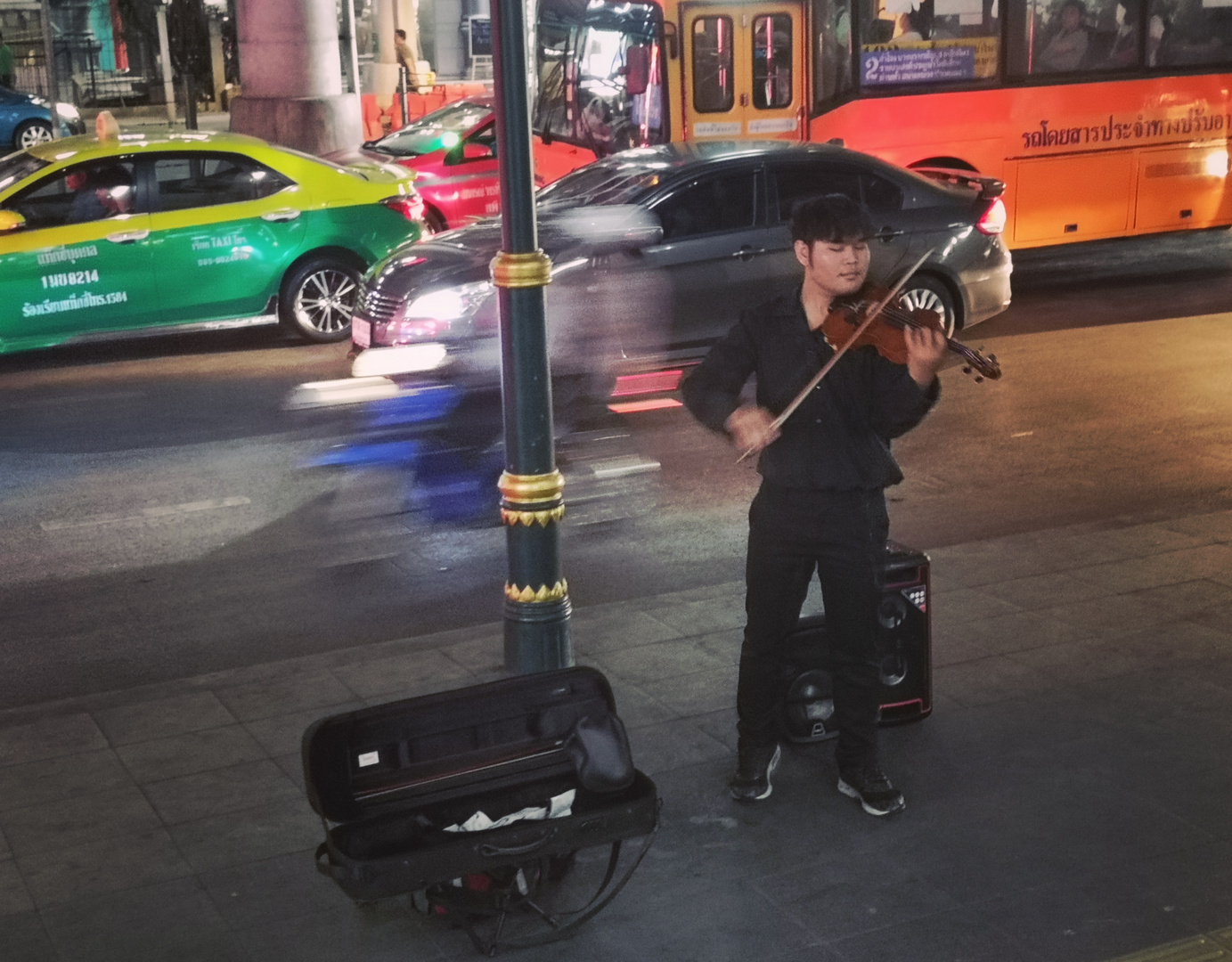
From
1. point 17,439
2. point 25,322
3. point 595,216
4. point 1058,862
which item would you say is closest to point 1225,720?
point 1058,862

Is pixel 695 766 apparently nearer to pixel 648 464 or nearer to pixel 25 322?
pixel 648 464

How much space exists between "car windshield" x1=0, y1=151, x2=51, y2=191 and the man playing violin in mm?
9242

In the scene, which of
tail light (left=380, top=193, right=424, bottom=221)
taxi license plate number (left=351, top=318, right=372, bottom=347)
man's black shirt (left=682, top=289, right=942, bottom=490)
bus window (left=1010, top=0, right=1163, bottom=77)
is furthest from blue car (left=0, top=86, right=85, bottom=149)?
man's black shirt (left=682, top=289, right=942, bottom=490)

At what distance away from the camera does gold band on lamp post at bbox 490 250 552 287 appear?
17.8 feet

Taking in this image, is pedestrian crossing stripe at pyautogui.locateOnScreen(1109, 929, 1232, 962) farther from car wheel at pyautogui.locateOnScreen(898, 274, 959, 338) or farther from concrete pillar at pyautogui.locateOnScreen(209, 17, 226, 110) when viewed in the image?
concrete pillar at pyautogui.locateOnScreen(209, 17, 226, 110)

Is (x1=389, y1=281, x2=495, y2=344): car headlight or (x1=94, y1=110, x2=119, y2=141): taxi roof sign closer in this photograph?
(x1=389, y1=281, x2=495, y2=344): car headlight

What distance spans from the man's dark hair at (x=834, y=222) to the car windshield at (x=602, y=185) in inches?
254

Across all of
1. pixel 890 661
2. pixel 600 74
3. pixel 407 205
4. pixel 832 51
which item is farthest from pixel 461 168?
pixel 890 661

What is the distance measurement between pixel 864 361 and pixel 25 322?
9288 mm

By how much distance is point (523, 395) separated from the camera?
5.55 m

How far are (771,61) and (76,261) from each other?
22.0ft

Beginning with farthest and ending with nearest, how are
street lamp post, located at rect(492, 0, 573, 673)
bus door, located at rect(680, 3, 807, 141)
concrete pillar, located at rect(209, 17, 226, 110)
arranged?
1. concrete pillar, located at rect(209, 17, 226, 110)
2. bus door, located at rect(680, 3, 807, 141)
3. street lamp post, located at rect(492, 0, 573, 673)

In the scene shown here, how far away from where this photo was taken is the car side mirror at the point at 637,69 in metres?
15.0

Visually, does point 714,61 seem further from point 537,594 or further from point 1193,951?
point 1193,951
